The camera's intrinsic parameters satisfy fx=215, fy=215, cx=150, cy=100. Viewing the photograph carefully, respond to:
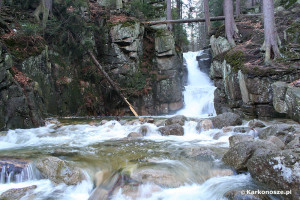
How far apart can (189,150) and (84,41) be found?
9202 millimetres

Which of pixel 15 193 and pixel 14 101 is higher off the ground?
pixel 14 101

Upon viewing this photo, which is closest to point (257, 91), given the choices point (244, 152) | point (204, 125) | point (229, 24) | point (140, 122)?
point (204, 125)

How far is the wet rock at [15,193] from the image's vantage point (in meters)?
3.55

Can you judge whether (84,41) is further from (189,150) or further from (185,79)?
(185,79)

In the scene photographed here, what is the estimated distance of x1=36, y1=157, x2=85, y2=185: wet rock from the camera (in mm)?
4043

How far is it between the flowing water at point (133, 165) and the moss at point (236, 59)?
13.6ft

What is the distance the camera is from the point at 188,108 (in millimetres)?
16516

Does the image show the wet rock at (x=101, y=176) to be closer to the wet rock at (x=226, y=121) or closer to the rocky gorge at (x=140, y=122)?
the rocky gorge at (x=140, y=122)

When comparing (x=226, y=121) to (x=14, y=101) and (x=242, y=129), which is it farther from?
(x=14, y=101)

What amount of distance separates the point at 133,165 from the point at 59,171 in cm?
147

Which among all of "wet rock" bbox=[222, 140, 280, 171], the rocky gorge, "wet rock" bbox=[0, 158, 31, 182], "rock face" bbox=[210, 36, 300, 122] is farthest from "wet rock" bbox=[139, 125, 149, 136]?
"rock face" bbox=[210, 36, 300, 122]

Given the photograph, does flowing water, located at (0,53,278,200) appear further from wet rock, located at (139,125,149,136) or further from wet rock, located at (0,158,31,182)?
wet rock, located at (139,125,149,136)

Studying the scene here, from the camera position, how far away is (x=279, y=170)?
10.9 ft

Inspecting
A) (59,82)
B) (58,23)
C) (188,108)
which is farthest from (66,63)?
(188,108)
